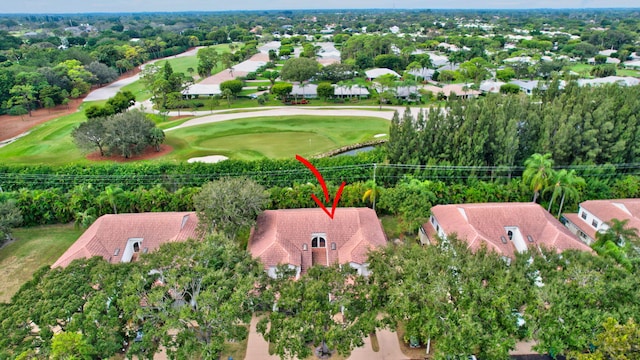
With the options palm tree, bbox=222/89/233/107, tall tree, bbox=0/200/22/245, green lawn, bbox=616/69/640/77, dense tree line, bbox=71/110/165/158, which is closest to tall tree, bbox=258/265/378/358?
tall tree, bbox=0/200/22/245

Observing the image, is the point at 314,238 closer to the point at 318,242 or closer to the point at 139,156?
the point at 318,242

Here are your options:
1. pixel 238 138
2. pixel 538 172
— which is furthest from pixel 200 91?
pixel 538 172

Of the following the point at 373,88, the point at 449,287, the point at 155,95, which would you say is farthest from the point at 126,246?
the point at 373,88

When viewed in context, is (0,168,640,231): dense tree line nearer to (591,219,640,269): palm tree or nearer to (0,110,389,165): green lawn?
(591,219,640,269): palm tree

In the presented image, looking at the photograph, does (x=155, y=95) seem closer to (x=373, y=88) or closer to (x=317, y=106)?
(x=317, y=106)

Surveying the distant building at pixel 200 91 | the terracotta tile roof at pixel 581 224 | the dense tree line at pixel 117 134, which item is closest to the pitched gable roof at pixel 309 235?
the terracotta tile roof at pixel 581 224
